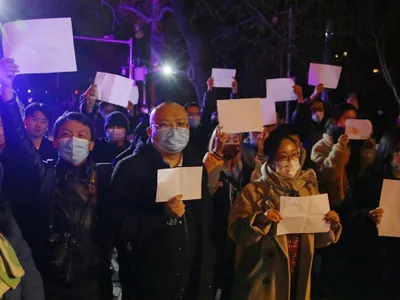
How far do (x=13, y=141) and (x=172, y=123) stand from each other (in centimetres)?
112

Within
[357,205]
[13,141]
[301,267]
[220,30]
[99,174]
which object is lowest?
[301,267]

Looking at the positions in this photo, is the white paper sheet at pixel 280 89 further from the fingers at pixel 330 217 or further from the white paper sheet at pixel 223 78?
the fingers at pixel 330 217

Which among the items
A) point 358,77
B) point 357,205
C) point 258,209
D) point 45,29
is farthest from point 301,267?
point 358,77

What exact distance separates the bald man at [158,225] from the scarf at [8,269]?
2.66 feet

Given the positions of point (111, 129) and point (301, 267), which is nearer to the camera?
point (301, 267)

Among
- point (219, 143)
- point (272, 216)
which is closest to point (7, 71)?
point (219, 143)

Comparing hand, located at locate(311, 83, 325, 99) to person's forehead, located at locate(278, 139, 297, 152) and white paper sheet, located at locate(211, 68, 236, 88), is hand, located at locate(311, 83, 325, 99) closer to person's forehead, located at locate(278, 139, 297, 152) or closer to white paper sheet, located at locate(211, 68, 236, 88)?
white paper sheet, located at locate(211, 68, 236, 88)

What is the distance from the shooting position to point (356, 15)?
1717cm

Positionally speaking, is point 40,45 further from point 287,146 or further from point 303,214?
point 303,214

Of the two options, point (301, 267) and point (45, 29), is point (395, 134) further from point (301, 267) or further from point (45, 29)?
point (45, 29)

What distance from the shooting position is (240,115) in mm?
4422

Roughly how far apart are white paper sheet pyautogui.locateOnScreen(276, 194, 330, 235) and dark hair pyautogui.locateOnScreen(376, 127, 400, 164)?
3.44 feet

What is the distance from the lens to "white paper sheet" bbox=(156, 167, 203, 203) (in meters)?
3.25

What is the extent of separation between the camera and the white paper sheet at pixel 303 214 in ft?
11.1
